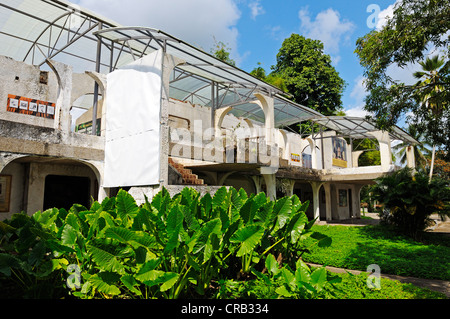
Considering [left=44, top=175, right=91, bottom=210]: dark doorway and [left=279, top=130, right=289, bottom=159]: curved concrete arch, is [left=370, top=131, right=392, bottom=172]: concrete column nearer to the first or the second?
[left=279, top=130, right=289, bottom=159]: curved concrete arch

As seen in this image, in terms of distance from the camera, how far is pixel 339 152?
27.6 meters

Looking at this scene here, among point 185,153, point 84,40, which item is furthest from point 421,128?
point 84,40

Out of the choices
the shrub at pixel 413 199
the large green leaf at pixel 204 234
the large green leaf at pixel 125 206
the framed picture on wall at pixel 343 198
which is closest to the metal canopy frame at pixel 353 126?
the framed picture on wall at pixel 343 198

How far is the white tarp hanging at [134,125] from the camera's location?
8.73 meters

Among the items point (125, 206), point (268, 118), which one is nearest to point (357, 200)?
point (268, 118)

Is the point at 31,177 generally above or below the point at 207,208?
above

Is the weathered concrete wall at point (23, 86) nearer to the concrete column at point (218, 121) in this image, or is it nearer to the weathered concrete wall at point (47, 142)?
the weathered concrete wall at point (47, 142)

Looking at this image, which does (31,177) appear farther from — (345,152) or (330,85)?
(330,85)

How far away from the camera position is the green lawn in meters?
7.11

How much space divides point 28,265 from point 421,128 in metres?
12.2

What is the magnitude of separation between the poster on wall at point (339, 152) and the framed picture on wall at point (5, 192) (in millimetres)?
23068

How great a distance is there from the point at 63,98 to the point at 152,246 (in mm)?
8106

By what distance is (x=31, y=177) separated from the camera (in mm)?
11188

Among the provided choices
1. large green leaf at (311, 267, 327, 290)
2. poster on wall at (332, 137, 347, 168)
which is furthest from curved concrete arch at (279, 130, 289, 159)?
large green leaf at (311, 267, 327, 290)
